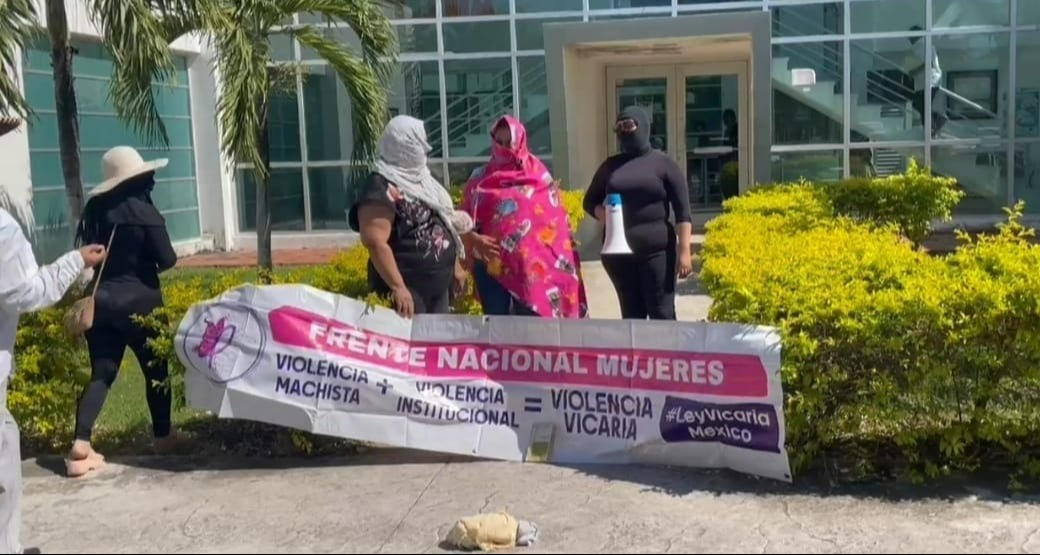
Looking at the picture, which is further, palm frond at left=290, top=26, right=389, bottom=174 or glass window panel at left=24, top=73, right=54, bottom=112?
glass window panel at left=24, top=73, right=54, bottom=112

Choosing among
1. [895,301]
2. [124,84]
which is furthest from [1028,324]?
[124,84]

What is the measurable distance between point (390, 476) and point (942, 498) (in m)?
2.39

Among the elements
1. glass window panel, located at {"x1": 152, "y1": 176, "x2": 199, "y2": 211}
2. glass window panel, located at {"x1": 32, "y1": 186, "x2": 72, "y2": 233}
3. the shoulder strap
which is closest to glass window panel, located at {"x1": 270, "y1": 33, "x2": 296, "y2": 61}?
glass window panel, located at {"x1": 152, "y1": 176, "x2": 199, "y2": 211}

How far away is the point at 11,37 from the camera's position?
8078mm

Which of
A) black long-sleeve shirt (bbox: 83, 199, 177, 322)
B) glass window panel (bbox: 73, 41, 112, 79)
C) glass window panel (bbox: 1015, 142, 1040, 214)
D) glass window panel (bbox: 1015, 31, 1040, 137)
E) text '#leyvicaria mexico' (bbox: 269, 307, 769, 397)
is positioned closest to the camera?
text '#leyvicaria mexico' (bbox: 269, 307, 769, 397)

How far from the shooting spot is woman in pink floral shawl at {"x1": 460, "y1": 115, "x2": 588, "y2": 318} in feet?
18.1

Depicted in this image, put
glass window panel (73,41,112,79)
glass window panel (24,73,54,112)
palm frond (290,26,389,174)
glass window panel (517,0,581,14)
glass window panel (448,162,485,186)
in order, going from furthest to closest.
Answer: glass window panel (448,162,485,186)
glass window panel (517,0,581,14)
glass window panel (73,41,112,79)
glass window panel (24,73,54,112)
palm frond (290,26,389,174)

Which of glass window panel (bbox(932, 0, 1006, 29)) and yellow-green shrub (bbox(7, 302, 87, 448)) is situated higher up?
glass window panel (bbox(932, 0, 1006, 29))

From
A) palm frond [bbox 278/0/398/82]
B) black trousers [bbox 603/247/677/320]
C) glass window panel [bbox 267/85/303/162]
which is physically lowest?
black trousers [bbox 603/247/677/320]

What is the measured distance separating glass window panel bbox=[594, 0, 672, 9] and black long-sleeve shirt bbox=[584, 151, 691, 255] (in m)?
9.24

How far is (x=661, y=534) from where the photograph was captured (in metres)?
4.07

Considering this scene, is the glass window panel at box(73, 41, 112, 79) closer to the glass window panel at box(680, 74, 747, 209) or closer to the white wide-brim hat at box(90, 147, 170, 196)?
the glass window panel at box(680, 74, 747, 209)

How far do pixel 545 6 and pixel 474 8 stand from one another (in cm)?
101

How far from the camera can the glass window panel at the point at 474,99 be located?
15.1 metres
